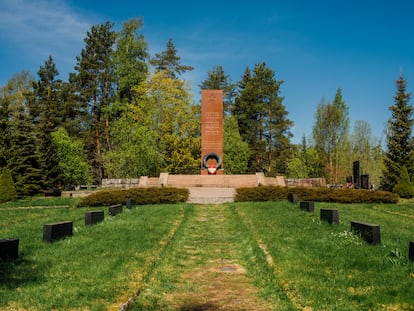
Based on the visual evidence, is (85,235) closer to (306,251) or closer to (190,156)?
(306,251)

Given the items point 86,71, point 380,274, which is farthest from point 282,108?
point 380,274

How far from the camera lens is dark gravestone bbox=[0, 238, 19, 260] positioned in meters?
7.42

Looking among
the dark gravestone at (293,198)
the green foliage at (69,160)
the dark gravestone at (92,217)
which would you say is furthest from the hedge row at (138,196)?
the green foliage at (69,160)

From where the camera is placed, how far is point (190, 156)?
143 ft

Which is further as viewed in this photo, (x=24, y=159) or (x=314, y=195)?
(x=24, y=159)

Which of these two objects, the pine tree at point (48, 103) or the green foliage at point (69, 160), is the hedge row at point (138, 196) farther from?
the green foliage at point (69, 160)

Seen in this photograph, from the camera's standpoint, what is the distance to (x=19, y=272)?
654 centimetres

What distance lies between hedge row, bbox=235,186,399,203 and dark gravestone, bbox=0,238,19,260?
1446cm

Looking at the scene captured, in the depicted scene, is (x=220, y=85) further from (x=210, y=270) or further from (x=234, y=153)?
(x=210, y=270)

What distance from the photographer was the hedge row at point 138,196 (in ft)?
64.4

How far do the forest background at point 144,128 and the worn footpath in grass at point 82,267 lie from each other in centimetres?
2108

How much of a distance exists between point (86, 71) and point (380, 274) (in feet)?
163

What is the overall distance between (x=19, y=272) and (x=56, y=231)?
10.0ft

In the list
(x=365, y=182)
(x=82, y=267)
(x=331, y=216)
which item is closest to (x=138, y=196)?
(x=331, y=216)
